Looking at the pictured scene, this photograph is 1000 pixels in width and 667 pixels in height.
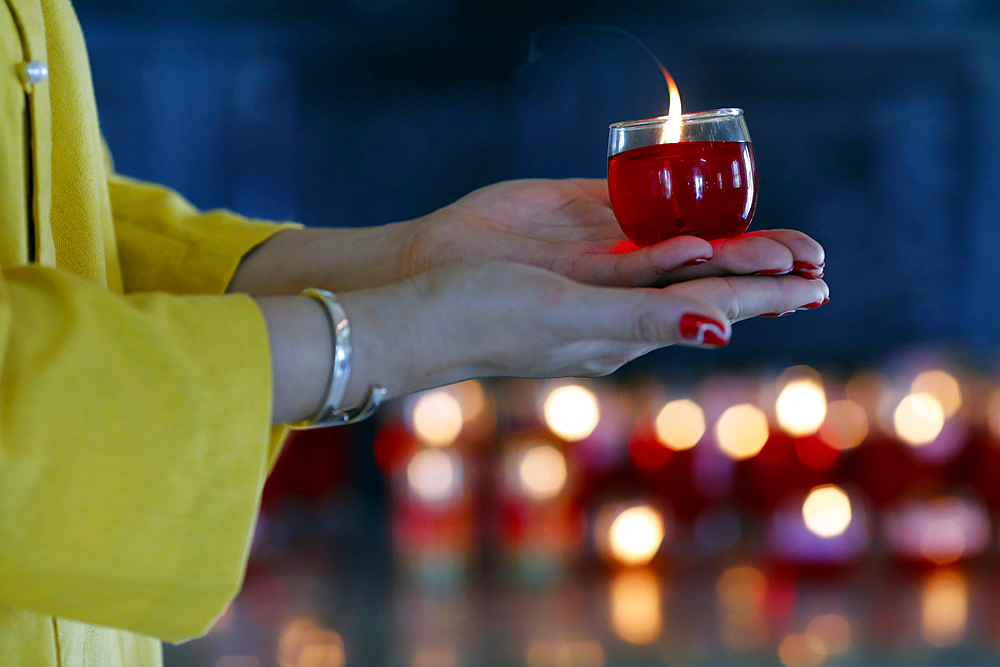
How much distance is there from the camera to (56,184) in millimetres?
540

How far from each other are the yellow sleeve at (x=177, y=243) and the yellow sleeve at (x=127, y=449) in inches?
11.0

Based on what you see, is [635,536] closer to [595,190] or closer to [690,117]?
[595,190]

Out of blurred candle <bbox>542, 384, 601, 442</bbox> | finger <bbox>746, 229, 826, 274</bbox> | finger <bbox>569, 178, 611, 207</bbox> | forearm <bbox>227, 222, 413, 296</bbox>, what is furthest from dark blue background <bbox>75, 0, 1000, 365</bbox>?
finger <bbox>746, 229, 826, 274</bbox>

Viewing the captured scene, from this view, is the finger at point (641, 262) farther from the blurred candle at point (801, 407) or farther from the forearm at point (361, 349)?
the blurred candle at point (801, 407)

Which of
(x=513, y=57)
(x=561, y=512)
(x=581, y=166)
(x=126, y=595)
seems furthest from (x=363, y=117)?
(x=126, y=595)

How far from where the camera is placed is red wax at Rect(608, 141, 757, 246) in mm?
626

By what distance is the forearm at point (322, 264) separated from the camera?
2.20ft

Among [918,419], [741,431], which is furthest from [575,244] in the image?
[918,419]

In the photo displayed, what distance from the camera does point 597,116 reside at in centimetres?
154

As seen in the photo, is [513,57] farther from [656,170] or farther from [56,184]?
[56,184]

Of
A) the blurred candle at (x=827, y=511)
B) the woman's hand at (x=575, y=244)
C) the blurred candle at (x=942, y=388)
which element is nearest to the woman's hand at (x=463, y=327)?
the woman's hand at (x=575, y=244)

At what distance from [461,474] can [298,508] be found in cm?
32

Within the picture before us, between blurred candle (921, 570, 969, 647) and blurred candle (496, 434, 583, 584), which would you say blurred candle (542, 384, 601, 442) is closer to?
blurred candle (496, 434, 583, 584)

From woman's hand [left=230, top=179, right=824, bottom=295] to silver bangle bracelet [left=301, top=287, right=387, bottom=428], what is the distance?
0.18 m
